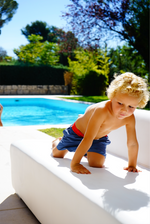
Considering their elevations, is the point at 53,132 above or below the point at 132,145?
below

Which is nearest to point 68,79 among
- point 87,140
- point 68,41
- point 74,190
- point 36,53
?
point 68,41

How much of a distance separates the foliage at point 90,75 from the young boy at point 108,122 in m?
14.2

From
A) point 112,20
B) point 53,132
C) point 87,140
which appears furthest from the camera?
point 112,20

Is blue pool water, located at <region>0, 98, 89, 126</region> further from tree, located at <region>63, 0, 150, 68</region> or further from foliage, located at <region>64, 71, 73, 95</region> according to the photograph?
foliage, located at <region>64, 71, 73, 95</region>

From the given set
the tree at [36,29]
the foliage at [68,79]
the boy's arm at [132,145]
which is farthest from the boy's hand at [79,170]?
the tree at [36,29]

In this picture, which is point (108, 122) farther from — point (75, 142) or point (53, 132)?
point (53, 132)

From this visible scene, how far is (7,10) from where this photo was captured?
1112 inches

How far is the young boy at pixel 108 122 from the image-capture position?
1656 mm

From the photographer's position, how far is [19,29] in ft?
125

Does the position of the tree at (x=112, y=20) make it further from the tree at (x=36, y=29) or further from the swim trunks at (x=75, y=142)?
the tree at (x=36, y=29)

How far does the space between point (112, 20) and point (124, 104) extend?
14.5 meters

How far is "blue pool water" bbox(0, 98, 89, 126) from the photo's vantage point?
10.1 metres

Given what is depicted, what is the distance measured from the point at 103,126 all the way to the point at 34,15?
41.3 metres

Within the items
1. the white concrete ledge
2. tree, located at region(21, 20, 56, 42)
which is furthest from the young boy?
tree, located at region(21, 20, 56, 42)
